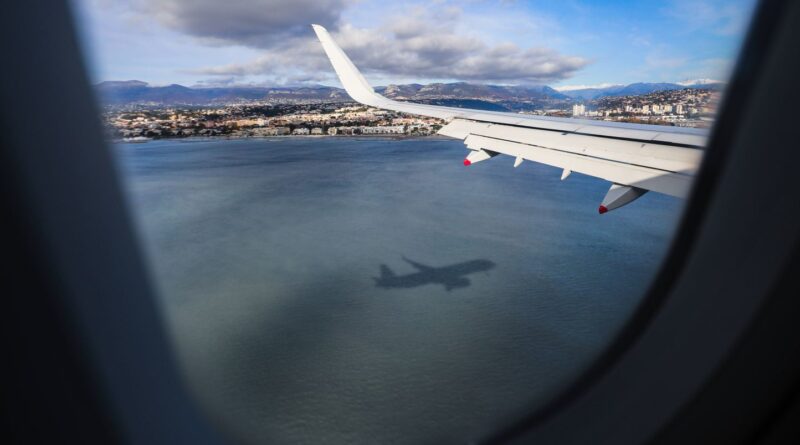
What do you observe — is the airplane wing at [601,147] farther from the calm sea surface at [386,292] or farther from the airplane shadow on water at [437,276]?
the airplane shadow on water at [437,276]

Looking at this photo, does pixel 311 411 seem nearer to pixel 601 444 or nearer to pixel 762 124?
pixel 601 444

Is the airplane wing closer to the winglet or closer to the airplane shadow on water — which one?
the winglet

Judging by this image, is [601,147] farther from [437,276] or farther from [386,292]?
[437,276]

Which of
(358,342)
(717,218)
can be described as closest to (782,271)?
(717,218)

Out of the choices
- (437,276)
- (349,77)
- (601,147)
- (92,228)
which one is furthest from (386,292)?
(92,228)

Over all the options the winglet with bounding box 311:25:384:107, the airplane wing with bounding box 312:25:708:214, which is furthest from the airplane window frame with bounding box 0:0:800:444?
the winglet with bounding box 311:25:384:107

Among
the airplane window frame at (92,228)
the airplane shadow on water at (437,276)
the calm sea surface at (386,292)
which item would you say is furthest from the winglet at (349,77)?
the airplane window frame at (92,228)
